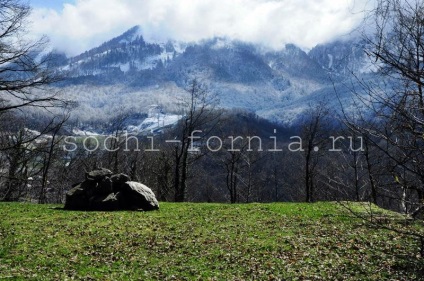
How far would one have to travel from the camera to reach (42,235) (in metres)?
17.2

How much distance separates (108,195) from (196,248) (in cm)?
1153

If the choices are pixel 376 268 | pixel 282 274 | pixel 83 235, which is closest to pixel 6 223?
pixel 83 235

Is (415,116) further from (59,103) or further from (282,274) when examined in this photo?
(59,103)

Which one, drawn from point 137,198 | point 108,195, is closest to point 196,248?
point 137,198

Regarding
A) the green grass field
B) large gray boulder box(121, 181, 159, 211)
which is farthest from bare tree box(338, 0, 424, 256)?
large gray boulder box(121, 181, 159, 211)

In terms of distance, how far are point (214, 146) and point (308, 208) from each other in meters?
50.9

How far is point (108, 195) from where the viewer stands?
25.4 meters

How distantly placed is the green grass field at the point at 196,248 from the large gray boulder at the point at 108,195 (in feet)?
7.40

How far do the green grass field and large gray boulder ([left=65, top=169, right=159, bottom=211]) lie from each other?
2254 millimetres

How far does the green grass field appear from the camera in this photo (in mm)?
12820

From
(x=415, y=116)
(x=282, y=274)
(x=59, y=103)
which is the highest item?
(x=59, y=103)

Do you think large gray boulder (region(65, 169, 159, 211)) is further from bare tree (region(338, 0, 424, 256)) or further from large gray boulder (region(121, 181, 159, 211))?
bare tree (region(338, 0, 424, 256))

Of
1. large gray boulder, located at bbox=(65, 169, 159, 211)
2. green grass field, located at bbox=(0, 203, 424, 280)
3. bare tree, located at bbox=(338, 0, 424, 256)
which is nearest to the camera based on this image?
bare tree, located at bbox=(338, 0, 424, 256)

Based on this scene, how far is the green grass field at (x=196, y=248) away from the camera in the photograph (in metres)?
12.8
